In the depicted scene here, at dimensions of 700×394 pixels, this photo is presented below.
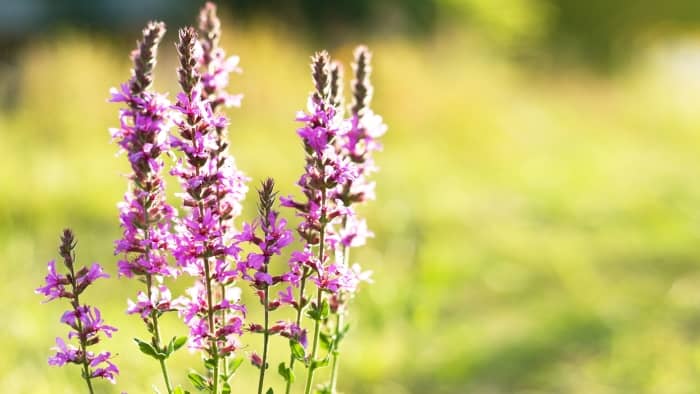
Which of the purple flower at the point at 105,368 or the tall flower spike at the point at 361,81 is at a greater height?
the tall flower spike at the point at 361,81

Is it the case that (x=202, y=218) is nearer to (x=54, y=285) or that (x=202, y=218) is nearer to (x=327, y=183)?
(x=327, y=183)

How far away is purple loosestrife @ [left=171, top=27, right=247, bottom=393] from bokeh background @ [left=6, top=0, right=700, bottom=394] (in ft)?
4.56

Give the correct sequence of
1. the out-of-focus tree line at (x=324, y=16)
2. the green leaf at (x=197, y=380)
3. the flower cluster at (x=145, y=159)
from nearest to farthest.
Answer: the flower cluster at (x=145, y=159), the green leaf at (x=197, y=380), the out-of-focus tree line at (x=324, y=16)

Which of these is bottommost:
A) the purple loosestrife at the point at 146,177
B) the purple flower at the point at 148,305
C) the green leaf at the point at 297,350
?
the green leaf at the point at 297,350

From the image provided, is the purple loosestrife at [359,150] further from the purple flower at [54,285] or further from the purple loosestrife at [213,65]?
the purple flower at [54,285]

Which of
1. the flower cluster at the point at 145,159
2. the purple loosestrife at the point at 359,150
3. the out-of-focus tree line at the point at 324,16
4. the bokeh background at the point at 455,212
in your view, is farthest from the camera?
the out-of-focus tree line at the point at 324,16

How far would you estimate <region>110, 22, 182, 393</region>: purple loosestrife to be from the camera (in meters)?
1.63

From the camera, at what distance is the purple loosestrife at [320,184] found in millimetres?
1646

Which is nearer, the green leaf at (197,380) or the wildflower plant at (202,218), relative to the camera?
the wildflower plant at (202,218)

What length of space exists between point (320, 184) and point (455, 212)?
179 inches

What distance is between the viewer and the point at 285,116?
8477mm

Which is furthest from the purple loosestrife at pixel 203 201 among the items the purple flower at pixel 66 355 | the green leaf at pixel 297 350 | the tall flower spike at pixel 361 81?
the tall flower spike at pixel 361 81

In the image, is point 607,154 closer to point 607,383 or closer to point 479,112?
point 479,112

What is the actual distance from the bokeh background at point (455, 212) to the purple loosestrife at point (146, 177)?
4.61 feet
